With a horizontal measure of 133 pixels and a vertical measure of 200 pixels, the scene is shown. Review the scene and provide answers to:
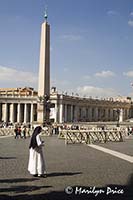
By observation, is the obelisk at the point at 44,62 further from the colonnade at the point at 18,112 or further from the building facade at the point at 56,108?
the colonnade at the point at 18,112

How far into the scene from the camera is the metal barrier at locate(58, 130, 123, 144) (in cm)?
2894

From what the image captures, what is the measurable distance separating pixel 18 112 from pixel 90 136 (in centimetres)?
8403

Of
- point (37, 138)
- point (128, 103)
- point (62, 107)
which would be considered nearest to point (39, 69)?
point (37, 138)

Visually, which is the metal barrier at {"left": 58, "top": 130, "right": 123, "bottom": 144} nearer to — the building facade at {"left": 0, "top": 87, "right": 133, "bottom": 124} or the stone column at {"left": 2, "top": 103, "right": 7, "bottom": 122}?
the building facade at {"left": 0, "top": 87, "right": 133, "bottom": 124}

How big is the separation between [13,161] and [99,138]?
16.2m

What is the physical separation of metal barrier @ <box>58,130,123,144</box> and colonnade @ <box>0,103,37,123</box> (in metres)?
78.5

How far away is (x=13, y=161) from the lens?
15.2 m

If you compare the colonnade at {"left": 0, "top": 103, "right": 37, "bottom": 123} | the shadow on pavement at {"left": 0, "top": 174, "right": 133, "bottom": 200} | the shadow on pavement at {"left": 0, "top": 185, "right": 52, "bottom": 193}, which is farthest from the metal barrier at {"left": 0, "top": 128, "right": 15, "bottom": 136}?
the colonnade at {"left": 0, "top": 103, "right": 37, "bottom": 123}

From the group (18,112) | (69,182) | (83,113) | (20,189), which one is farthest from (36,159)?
(83,113)

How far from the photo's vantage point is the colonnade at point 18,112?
4355 inches

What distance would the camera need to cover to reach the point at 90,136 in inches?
1153
